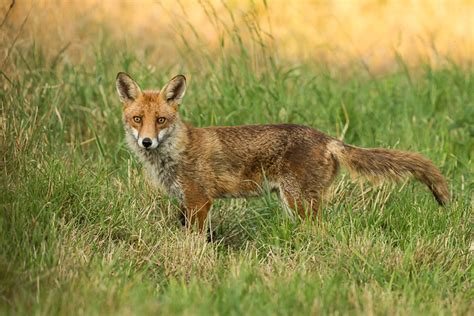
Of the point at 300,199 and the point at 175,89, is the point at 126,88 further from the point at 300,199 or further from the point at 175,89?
the point at 300,199

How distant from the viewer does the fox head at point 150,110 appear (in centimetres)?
643

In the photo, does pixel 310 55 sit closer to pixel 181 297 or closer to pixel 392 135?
pixel 392 135

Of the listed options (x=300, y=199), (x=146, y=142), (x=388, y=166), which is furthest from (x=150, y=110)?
(x=388, y=166)

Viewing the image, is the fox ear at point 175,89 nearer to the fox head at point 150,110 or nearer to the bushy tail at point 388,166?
the fox head at point 150,110

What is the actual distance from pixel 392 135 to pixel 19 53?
3970 mm

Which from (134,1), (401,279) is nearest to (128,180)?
(401,279)

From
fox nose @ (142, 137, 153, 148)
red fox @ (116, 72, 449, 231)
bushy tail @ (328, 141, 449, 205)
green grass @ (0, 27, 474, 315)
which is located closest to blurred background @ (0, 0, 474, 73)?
green grass @ (0, 27, 474, 315)

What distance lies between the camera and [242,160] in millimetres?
6695

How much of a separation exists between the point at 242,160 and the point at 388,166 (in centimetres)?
121

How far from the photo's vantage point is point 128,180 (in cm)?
680

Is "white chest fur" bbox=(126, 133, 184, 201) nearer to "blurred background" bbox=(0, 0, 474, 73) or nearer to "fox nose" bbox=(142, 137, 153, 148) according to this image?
"fox nose" bbox=(142, 137, 153, 148)

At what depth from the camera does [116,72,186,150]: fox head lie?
6.43 m

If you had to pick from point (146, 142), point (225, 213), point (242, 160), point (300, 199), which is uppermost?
point (146, 142)

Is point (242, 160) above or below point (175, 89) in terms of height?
below
